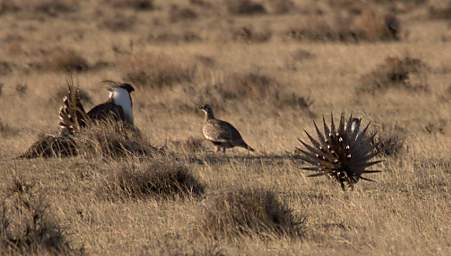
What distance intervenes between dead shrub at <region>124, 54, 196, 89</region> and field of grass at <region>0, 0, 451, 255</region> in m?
0.04

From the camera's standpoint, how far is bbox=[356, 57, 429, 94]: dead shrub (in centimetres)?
1742

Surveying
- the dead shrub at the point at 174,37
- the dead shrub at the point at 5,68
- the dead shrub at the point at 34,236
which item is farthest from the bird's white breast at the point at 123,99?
the dead shrub at the point at 174,37

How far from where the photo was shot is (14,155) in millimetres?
11297

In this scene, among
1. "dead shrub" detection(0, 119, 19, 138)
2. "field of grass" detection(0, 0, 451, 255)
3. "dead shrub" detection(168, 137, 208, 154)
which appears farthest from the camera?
"dead shrub" detection(0, 119, 19, 138)

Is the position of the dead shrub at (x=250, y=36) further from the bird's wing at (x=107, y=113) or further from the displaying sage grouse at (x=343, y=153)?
the displaying sage grouse at (x=343, y=153)

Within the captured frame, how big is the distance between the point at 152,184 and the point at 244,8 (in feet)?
97.8

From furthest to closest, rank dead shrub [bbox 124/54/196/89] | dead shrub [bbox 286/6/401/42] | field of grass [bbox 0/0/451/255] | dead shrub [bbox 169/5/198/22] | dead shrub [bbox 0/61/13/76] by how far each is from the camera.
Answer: dead shrub [bbox 169/5/198/22] → dead shrub [bbox 286/6/401/42] → dead shrub [bbox 0/61/13/76] → dead shrub [bbox 124/54/196/89] → field of grass [bbox 0/0/451/255]

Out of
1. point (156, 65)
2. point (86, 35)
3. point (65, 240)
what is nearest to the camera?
point (65, 240)

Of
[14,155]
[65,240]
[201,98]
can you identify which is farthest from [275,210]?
[201,98]

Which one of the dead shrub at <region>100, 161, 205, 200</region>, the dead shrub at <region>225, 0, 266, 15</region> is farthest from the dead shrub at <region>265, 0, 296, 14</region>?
the dead shrub at <region>100, 161, 205, 200</region>

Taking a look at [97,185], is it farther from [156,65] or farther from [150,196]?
[156,65]

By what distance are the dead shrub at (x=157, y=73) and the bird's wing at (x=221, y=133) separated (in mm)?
6784

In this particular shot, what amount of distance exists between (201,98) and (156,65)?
2968 millimetres

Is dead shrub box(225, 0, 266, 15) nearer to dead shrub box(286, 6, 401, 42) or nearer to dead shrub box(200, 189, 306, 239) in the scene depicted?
dead shrub box(286, 6, 401, 42)
